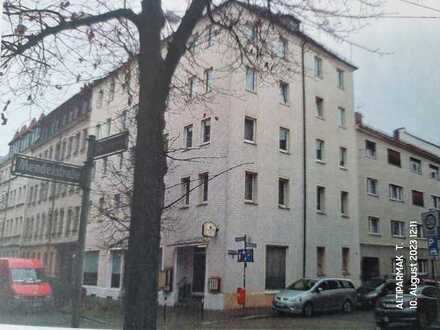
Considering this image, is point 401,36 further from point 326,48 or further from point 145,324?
point 145,324

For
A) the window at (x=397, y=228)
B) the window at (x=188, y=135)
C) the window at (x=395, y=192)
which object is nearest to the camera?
the window at (x=188, y=135)

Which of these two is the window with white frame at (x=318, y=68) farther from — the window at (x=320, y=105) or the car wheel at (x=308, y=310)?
the car wheel at (x=308, y=310)

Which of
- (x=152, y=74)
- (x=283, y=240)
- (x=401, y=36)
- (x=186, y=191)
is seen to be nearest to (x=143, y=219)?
(x=186, y=191)

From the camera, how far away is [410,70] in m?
2.73

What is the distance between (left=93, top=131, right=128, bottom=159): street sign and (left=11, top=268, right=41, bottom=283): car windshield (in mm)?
708

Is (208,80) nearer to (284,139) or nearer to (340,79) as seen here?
(284,139)

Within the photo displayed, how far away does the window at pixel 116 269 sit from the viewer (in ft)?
7.59

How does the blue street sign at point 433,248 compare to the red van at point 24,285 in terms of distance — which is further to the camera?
the blue street sign at point 433,248

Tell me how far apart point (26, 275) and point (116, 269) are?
50cm

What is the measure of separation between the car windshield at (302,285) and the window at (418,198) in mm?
806

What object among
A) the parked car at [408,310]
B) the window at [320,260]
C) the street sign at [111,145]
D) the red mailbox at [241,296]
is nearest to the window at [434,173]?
the parked car at [408,310]

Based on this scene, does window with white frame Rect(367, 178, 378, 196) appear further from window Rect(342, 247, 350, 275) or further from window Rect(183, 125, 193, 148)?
window Rect(183, 125, 193, 148)

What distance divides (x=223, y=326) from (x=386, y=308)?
36.0 inches

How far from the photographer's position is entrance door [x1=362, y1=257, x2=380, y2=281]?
8.11 ft
